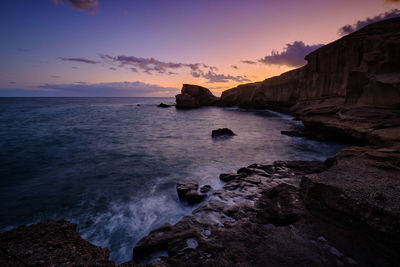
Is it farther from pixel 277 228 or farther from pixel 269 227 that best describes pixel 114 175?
pixel 277 228

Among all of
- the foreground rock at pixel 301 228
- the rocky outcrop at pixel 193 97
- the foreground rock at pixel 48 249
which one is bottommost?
the foreground rock at pixel 48 249

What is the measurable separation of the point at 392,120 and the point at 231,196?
1008 cm

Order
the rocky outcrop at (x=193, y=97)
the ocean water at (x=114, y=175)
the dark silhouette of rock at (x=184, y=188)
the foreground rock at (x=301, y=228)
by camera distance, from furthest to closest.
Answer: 1. the rocky outcrop at (x=193, y=97)
2. the dark silhouette of rock at (x=184, y=188)
3. the ocean water at (x=114, y=175)
4. the foreground rock at (x=301, y=228)

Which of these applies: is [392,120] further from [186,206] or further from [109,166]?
[109,166]

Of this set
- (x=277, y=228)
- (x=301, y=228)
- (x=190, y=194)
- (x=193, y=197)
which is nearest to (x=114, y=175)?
(x=190, y=194)

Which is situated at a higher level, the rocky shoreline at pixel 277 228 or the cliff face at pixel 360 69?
the cliff face at pixel 360 69

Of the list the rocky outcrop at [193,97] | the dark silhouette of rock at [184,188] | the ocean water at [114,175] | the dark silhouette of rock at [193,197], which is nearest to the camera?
the ocean water at [114,175]

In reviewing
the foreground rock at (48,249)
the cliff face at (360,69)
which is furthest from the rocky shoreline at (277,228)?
the cliff face at (360,69)

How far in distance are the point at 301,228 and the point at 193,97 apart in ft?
180

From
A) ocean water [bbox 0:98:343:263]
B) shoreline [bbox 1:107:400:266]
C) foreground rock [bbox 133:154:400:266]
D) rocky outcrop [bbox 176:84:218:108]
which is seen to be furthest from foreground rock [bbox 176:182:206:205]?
rocky outcrop [bbox 176:84:218:108]

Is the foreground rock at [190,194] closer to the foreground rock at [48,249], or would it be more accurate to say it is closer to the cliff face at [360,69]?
the foreground rock at [48,249]

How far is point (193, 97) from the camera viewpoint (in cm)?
5650

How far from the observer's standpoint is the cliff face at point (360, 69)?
10.9m

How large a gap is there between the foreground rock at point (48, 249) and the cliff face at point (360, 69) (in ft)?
50.2
